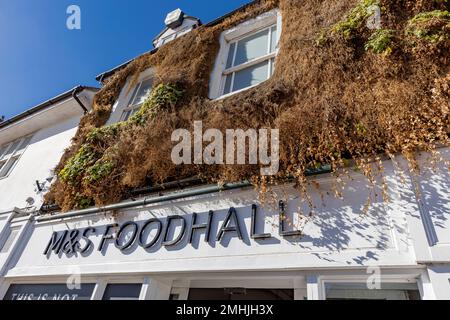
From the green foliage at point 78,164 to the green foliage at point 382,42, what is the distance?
5437 mm

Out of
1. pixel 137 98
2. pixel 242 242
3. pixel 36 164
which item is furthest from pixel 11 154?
pixel 242 242

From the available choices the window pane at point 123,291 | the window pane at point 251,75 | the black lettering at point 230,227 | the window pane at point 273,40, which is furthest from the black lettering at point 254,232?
the window pane at point 273,40

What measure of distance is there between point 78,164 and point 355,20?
5.89m

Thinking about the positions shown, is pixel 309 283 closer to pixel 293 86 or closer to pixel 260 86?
pixel 293 86

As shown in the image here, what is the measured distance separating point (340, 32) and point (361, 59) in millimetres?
705

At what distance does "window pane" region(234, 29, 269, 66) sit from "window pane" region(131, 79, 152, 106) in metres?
2.65

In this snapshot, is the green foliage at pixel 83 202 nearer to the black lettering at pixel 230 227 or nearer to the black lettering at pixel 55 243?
the black lettering at pixel 55 243

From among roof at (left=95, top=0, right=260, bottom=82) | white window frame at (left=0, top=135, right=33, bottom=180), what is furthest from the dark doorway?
white window frame at (left=0, top=135, right=33, bottom=180)

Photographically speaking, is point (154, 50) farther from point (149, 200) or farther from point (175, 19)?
point (149, 200)

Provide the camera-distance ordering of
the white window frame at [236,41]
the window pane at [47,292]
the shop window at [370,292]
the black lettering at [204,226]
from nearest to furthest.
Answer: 1. the shop window at [370,292]
2. the black lettering at [204,226]
3. the window pane at [47,292]
4. the white window frame at [236,41]

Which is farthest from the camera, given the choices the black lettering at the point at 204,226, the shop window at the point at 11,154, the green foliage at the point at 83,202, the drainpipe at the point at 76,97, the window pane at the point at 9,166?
the shop window at the point at 11,154

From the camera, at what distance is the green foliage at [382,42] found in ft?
13.3

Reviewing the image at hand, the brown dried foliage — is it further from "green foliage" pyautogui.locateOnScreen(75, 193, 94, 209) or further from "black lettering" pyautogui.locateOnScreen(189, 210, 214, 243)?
"black lettering" pyautogui.locateOnScreen(189, 210, 214, 243)

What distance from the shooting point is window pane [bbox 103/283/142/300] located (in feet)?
13.4
